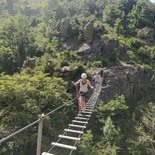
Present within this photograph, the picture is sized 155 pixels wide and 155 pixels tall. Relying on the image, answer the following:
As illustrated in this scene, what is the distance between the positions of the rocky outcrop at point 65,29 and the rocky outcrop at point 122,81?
11241mm

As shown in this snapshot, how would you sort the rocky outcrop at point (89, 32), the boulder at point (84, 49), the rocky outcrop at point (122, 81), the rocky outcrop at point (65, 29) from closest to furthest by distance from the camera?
the rocky outcrop at point (122, 81) → the boulder at point (84, 49) → the rocky outcrop at point (89, 32) → the rocky outcrop at point (65, 29)

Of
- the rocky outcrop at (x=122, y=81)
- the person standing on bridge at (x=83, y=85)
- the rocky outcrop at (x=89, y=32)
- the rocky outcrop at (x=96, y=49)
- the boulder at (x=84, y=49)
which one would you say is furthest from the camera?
the rocky outcrop at (x=89, y=32)

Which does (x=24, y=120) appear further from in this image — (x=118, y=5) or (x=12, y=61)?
(x=118, y=5)

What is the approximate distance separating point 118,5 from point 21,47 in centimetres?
3041

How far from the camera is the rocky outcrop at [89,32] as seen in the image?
131 feet


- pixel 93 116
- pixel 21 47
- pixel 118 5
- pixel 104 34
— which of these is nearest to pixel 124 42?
pixel 104 34

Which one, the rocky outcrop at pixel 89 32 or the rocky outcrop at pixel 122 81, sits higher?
the rocky outcrop at pixel 89 32

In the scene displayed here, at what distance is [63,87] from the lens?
28406 millimetres

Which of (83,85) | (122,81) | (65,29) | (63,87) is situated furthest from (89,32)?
(83,85)

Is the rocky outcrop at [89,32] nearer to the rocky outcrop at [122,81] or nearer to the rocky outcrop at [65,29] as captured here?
the rocky outcrop at [65,29]

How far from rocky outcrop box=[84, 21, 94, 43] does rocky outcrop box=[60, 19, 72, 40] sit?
313cm

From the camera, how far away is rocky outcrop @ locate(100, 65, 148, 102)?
32312 millimetres

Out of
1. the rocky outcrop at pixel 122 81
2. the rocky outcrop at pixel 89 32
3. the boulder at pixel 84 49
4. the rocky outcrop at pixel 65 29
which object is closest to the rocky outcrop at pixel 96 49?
the boulder at pixel 84 49

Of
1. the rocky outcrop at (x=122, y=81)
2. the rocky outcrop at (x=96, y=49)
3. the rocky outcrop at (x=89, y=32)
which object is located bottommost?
the rocky outcrop at (x=122, y=81)
